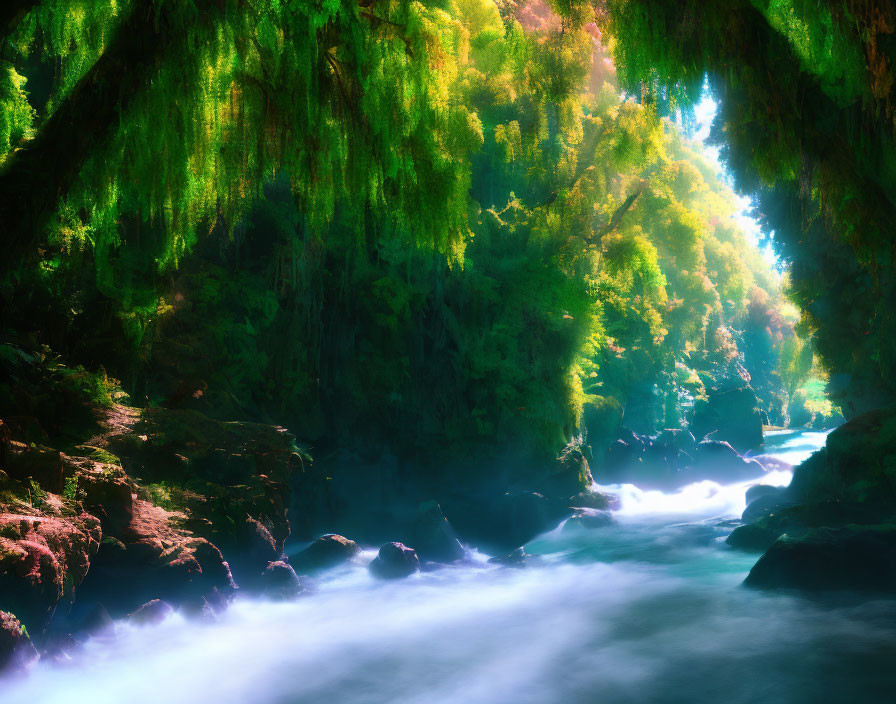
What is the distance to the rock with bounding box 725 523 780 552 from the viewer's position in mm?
10062

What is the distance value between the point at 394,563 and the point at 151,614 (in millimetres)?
4400

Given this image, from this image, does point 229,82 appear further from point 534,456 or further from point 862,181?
point 534,456

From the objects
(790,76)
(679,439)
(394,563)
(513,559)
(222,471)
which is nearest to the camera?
(790,76)

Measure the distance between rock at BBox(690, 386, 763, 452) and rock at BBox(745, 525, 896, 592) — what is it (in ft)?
64.9

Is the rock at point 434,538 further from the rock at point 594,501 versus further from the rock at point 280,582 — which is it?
the rock at point 594,501

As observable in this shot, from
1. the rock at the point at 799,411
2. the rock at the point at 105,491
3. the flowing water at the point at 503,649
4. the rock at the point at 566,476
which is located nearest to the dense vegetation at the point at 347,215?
the rock at the point at 566,476

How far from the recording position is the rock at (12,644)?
3.96m

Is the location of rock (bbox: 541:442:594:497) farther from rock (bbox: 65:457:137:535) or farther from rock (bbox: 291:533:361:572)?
rock (bbox: 65:457:137:535)

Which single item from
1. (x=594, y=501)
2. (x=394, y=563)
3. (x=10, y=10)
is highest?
(x=10, y=10)

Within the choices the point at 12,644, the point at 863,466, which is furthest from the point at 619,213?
the point at 12,644

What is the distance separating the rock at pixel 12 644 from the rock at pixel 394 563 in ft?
18.8

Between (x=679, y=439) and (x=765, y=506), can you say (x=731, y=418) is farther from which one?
(x=765, y=506)

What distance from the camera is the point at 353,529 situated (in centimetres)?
1195

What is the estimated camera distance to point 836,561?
7.42m
